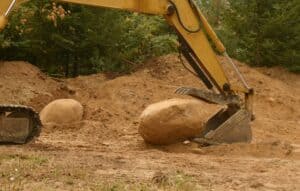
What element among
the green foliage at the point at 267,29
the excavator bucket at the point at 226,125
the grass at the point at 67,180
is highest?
the grass at the point at 67,180

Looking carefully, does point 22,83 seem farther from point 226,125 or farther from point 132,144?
point 226,125

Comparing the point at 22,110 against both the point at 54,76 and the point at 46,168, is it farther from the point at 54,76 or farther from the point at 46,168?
the point at 54,76

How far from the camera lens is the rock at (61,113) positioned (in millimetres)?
12250

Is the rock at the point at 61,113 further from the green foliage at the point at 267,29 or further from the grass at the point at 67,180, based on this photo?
the green foliage at the point at 267,29

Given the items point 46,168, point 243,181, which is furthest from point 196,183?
point 46,168

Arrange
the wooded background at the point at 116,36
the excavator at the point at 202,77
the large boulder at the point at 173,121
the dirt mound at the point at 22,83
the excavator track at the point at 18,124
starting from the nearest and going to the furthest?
the excavator track at the point at 18,124
the excavator at the point at 202,77
the large boulder at the point at 173,121
the dirt mound at the point at 22,83
the wooded background at the point at 116,36

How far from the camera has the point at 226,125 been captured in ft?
33.5

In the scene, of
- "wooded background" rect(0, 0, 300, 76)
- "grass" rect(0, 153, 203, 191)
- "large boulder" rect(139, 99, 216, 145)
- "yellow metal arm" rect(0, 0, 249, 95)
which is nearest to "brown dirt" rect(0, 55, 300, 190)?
"grass" rect(0, 153, 203, 191)

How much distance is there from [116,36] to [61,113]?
15.3 feet

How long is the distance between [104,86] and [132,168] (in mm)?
7210

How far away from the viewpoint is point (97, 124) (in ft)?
40.9

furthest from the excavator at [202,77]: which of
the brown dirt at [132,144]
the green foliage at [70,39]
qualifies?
the green foliage at [70,39]

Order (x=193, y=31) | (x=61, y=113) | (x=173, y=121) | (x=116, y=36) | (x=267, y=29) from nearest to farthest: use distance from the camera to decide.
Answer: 1. (x=173, y=121)
2. (x=193, y=31)
3. (x=61, y=113)
4. (x=116, y=36)
5. (x=267, y=29)

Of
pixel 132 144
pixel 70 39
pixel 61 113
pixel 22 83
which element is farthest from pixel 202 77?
pixel 70 39
